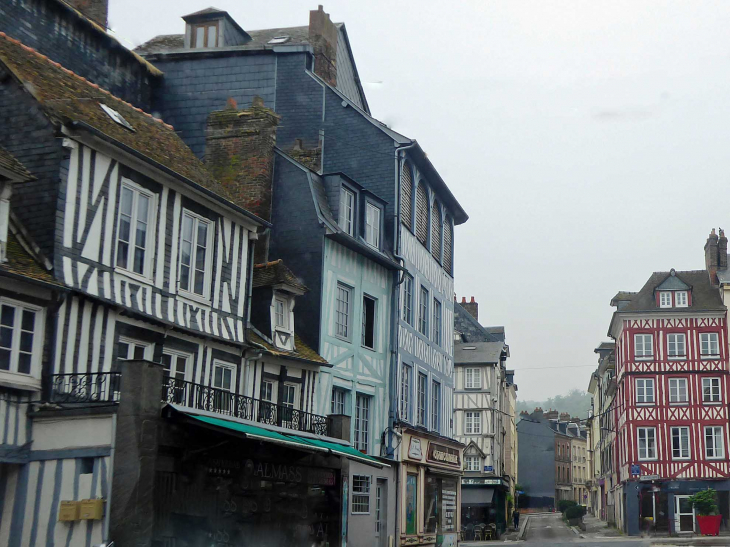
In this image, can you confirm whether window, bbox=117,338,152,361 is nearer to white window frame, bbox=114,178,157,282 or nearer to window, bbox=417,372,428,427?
white window frame, bbox=114,178,157,282

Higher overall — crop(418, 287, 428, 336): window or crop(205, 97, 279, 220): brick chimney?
crop(205, 97, 279, 220): brick chimney

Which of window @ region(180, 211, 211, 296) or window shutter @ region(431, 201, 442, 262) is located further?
window shutter @ region(431, 201, 442, 262)

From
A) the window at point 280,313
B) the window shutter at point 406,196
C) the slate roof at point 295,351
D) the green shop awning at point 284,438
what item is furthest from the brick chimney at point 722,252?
the green shop awning at point 284,438

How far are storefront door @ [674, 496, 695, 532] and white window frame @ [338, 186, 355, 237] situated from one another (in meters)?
27.0

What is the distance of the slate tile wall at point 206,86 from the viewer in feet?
71.5

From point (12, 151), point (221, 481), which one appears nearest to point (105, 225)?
point (12, 151)

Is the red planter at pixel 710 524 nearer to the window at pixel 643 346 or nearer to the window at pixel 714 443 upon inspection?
the window at pixel 714 443

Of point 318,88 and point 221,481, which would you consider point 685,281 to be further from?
point 221,481

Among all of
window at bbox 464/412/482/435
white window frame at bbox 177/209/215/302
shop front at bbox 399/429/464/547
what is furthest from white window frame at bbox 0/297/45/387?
window at bbox 464/412/482/435

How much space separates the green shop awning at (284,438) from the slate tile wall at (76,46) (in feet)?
29.6

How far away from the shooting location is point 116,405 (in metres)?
11.6

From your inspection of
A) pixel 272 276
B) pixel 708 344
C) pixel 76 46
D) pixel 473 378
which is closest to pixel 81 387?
pixel 272 276

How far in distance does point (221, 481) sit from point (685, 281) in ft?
113

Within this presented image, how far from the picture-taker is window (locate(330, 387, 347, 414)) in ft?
66.0
